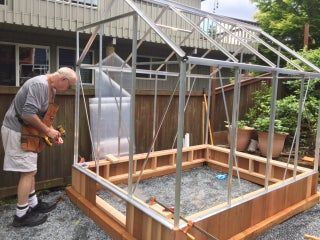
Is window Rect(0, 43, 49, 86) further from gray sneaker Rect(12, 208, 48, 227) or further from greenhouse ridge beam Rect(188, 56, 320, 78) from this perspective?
greenhouse ridge beam Rect(188, 56, 320, 78)

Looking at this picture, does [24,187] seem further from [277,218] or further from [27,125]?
[277,218]

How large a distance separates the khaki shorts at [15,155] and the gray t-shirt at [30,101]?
69 mm

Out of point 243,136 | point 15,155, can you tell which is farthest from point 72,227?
point 243,136

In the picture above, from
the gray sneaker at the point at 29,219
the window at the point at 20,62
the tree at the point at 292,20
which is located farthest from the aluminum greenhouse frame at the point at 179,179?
the tree at the point at 292,20

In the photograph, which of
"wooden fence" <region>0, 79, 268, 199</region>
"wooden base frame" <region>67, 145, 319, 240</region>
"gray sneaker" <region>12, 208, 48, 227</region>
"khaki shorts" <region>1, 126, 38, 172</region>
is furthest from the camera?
"wooden fence" <region>0, 79, 268, 199</region>

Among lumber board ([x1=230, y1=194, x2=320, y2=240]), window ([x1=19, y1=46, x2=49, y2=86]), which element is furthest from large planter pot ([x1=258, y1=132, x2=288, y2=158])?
window ([x1=19, y1=46, x2=49, y2=86])

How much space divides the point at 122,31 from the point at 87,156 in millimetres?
5107

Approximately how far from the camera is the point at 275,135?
6.30 metres

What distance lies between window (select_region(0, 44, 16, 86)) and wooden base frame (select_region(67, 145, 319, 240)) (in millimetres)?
5543

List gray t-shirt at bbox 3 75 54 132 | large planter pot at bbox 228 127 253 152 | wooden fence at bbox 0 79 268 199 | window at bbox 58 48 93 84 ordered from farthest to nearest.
Result: window at bbox 58 48 93 84 < large planter pot at bbox 228 127 253 152 < wooden fence at bbox 0 79 268 199 < gray t-shirt at bbox 3 75 54 132

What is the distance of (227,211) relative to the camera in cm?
297

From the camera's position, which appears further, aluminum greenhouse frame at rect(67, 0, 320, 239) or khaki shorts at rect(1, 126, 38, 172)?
khaki shorts at rect(1, 126, 38, 172)

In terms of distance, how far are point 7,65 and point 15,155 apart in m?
6.20

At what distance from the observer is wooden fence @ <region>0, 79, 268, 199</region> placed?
391cm
